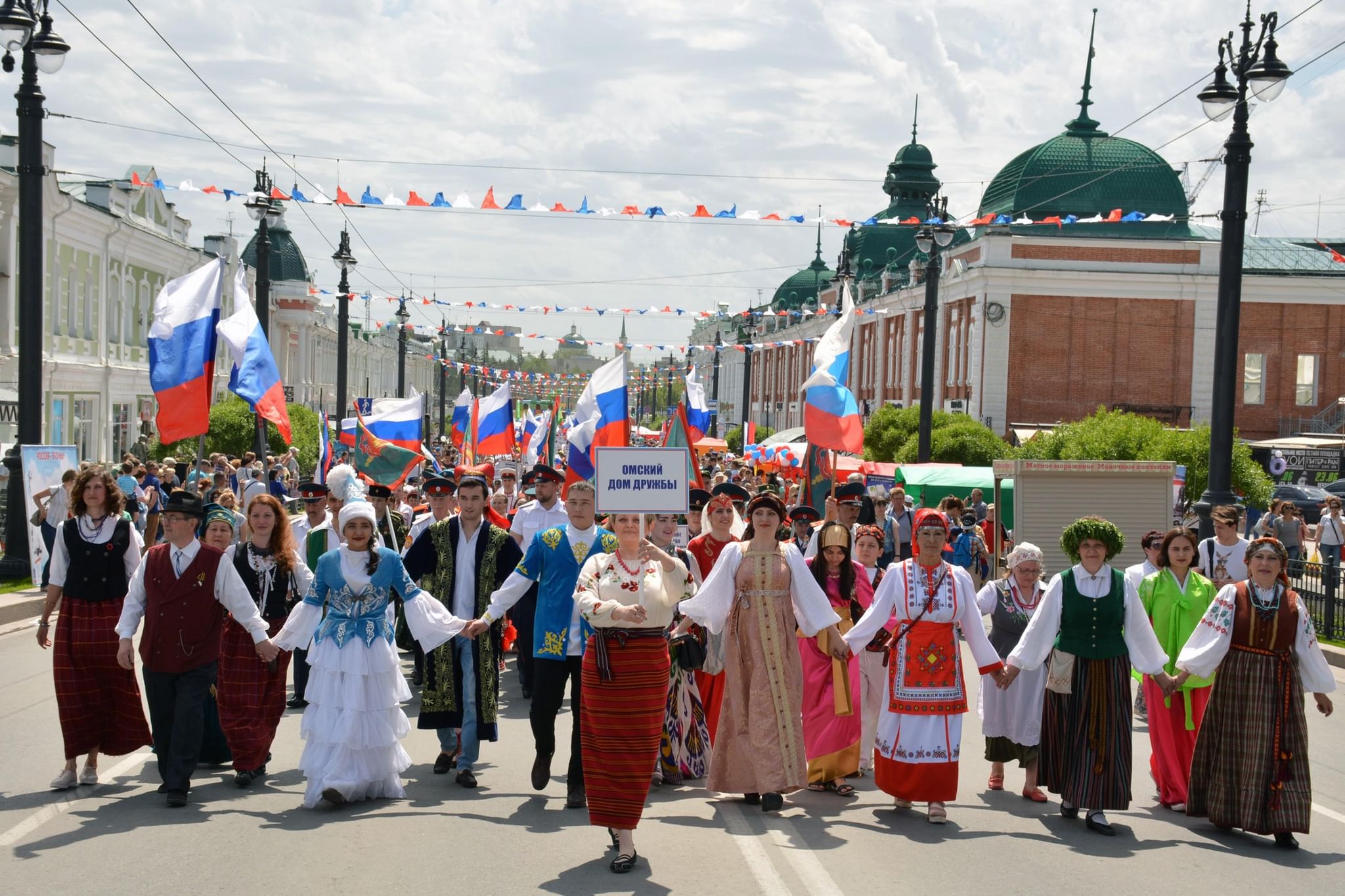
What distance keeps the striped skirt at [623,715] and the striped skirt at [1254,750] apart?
3.02 meters

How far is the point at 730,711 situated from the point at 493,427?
17247 millimetres

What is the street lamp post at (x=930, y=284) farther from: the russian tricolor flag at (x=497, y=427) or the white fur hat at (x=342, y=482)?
the white fur hat at (x=342, y=482)

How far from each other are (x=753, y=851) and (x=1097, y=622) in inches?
90.4

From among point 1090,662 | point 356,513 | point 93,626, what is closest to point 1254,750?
point 1090,662

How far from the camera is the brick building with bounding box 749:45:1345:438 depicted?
152 ft

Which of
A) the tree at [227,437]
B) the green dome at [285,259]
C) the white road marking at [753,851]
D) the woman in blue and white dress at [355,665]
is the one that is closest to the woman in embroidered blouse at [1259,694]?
the white road marking at [753,851]

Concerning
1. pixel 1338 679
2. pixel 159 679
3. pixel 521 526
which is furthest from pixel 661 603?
pixel 1338 679

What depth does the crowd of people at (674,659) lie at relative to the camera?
287 inches

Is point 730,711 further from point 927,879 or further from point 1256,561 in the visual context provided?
point 1256,561

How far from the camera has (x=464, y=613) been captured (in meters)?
8.50

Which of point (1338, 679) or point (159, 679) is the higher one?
point (159, 679)

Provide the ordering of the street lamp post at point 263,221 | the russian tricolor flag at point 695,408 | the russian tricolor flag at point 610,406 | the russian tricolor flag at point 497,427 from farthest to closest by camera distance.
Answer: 1. the russian tricolor flag at point 695,408
2. the russian tricolor flag at point 497,427
3. the street lamp post at point 263,221
4. the russian tricolor flag at point 610,406

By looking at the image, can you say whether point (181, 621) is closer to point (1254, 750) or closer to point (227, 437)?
point (1254, 750)

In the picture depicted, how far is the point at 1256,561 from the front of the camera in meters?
7.45
